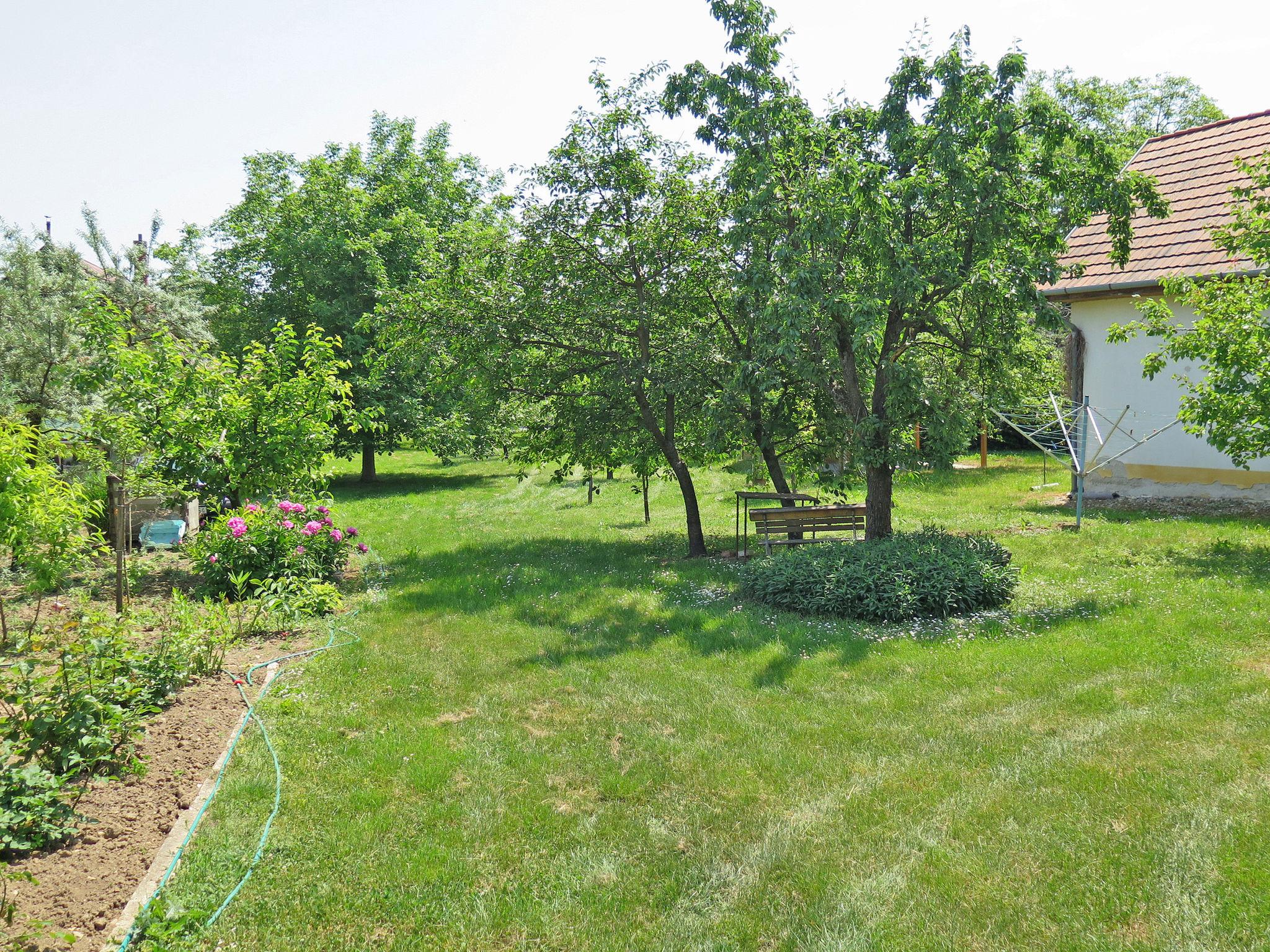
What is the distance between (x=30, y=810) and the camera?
3.97 meters

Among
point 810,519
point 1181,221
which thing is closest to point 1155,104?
point 1181,221

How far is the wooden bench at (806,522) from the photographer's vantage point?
1156cm

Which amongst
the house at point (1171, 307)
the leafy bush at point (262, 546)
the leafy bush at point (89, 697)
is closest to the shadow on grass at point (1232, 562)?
the house at point (1171, 307)

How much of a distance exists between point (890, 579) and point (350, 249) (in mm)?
17861

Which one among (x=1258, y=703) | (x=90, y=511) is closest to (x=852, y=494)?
(x=1258, y=703)

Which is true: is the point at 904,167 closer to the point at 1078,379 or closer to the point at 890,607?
the point at 890,607

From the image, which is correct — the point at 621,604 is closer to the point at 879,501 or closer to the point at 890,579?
the point at 890,579

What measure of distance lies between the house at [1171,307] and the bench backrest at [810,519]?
18.2ft

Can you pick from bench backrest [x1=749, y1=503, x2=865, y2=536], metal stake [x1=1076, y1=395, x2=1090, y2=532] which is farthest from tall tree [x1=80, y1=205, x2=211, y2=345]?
metal stake [x1=1076, y1=395, x2=1090, y2=532]

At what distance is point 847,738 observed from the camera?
5.61 meters

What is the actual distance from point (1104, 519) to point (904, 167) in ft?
21.6

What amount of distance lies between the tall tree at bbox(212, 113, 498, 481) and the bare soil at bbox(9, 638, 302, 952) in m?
16.8

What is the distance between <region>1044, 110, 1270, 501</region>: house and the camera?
45.8 feet

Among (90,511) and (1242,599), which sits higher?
(90,511)
